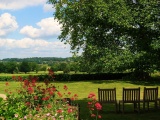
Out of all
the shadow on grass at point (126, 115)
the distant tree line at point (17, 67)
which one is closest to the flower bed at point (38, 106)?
the shadow on grass at point (126, 115)

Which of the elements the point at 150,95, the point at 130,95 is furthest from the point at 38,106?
the point at 150,95

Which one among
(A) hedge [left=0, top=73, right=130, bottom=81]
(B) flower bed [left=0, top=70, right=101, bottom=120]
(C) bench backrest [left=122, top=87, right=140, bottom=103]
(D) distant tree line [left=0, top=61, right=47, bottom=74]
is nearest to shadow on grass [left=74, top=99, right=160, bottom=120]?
(C) bench backrest [left=122, top=87, right=140, bottom=103]

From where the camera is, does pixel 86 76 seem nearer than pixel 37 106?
No

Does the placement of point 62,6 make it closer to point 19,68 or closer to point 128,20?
point 128,20

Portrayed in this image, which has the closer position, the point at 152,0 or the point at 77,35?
the point at 152,0

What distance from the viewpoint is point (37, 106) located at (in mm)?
9672

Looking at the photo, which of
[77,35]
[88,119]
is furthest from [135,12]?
[77,35]

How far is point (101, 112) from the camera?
13.0 metres

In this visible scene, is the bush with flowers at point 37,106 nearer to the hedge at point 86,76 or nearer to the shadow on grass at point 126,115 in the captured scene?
the shadow on grass at point 126,115

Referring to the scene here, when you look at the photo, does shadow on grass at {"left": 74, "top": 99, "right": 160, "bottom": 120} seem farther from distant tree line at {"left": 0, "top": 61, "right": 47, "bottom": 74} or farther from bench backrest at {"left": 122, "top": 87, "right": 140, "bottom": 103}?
distant tree line at {"left": 0, "top": 61, "right": 47, "bottom": 74}

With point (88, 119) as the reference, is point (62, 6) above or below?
above

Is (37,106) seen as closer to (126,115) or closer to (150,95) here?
(126,115)

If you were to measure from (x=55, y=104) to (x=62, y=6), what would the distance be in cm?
2322

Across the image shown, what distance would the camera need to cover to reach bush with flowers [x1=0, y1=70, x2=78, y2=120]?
7.26m
